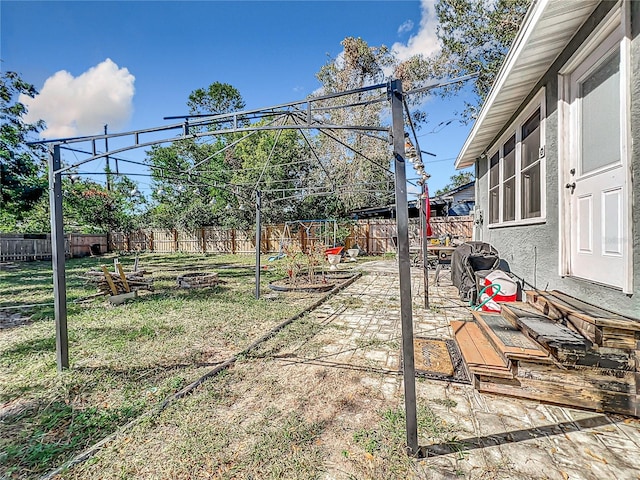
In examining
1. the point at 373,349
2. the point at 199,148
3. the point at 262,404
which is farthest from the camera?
the point at 199,148

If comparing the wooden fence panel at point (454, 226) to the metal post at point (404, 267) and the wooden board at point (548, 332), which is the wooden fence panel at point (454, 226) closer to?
the wooden board at point (548, 332)

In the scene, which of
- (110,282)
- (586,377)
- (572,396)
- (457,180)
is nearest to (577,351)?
(586,377)

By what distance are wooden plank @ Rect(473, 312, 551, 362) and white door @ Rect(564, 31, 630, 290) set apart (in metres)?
0.74

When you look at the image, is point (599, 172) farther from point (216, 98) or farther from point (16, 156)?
point (216, 98)

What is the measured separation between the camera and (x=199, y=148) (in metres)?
19.5

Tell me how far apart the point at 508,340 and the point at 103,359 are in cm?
405

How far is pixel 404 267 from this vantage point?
1789 mm

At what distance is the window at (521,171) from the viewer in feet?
12.4

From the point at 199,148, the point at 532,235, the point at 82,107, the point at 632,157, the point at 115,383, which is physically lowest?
the point at 115,383

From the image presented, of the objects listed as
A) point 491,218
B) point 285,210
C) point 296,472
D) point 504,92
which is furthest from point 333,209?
point 296,472

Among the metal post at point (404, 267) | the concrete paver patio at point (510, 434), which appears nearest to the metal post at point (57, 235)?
the concrete paver patio at point (510, 434)

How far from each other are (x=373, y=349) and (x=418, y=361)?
1.83 ft

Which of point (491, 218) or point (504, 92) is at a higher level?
point (504, 92)

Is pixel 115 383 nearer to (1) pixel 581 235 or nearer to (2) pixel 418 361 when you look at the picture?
(2) pixel 418 361
